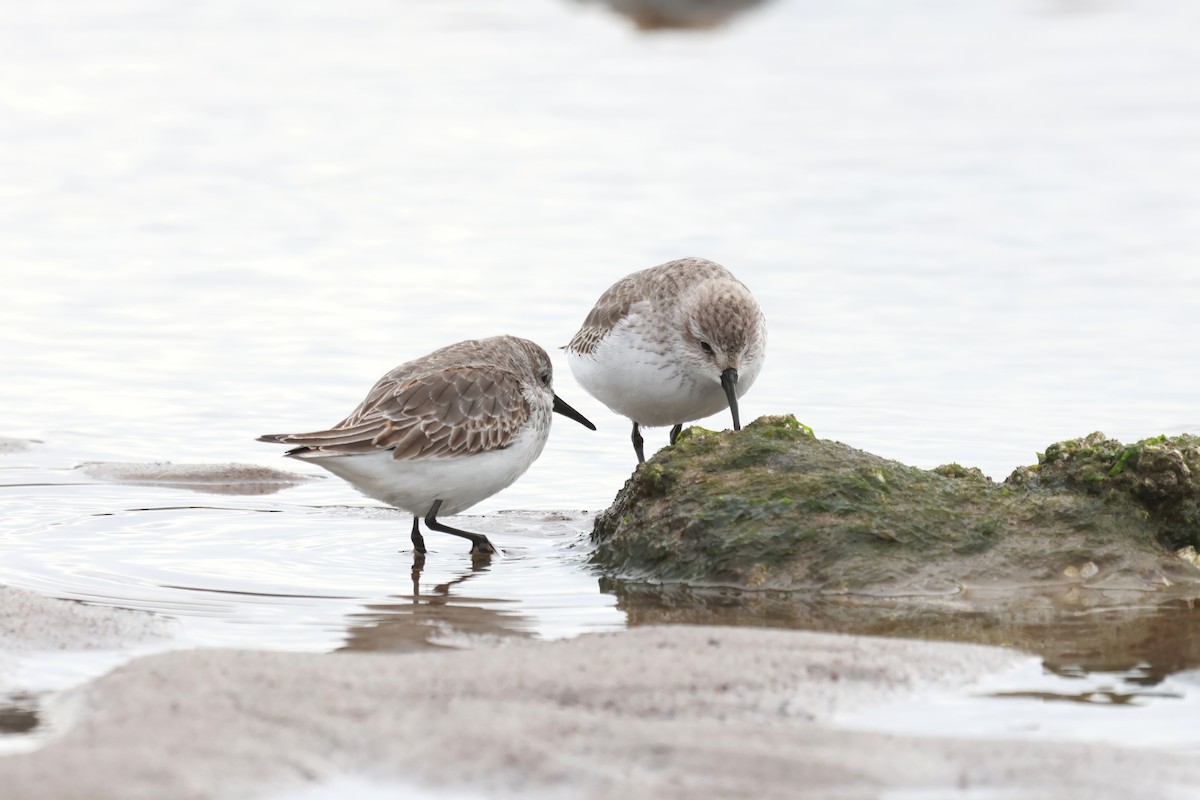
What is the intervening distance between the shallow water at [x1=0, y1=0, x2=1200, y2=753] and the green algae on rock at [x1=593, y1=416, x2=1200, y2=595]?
41 cm

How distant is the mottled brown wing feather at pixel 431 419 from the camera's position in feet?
23.1

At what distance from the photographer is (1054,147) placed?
16.6 metres

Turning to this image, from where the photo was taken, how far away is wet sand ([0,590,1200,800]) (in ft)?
13.3

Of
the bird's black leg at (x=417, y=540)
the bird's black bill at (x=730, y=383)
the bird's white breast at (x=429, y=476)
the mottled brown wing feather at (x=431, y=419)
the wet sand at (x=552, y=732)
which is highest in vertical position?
the bird's black bill at (x=730, y=383)

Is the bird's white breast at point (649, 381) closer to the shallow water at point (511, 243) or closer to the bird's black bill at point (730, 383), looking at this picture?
the bird's black bill at point (730, 383)

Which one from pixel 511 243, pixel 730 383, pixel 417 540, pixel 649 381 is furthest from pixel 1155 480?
pixel 511 243

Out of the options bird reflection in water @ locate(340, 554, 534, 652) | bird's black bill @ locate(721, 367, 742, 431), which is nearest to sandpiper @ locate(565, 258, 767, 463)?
bird's black bill @ locate(721, 367, 742, 431)

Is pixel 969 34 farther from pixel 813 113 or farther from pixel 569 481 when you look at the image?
pixel 569 481

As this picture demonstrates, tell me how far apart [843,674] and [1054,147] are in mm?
12698

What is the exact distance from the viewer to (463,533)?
7.45 m

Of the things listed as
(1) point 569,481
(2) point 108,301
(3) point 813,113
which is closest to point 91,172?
(2) point 108,301

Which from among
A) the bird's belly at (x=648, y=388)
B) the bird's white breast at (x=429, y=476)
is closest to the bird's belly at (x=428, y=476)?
the bird's white breast at (x=429, y=476)

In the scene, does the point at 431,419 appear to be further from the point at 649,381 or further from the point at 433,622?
the point at 649,381

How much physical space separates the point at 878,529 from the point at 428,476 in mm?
2046
